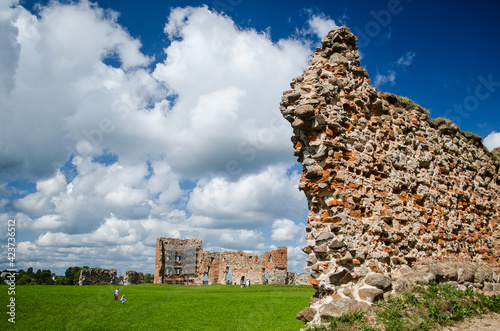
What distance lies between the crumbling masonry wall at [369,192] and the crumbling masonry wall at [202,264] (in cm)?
4188

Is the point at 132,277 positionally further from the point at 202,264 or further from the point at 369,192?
the point at 369,192

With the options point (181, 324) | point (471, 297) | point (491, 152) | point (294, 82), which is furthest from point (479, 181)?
point (181, 324)

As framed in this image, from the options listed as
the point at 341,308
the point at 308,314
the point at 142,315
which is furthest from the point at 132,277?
the point at 341,308

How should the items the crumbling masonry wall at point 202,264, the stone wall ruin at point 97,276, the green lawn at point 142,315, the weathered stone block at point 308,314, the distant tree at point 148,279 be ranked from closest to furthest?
the weathered stone block at point 308,314 < the green lawn at point 142,315 < the stone wall ruin at point 97,276 < the crumbling masonry wall at point 202,264 < the distant tree at point 148,279

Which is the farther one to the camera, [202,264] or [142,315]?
[202,264]

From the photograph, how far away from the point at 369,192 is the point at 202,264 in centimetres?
4766

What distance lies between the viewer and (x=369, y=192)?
687cm

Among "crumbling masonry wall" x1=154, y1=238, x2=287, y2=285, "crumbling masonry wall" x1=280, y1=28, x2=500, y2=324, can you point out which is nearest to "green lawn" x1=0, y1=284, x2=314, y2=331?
"crumbling masonry wall" x1=280, y1=28, x2=500, y2=324

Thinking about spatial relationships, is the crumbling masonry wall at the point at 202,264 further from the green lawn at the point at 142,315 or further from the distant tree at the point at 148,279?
the green lawn at the point at 142,315

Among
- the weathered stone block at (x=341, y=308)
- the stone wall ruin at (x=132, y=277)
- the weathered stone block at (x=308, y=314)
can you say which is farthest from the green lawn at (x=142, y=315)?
the stone wall ruin at (x=132, y=277)

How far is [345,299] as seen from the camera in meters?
5.64

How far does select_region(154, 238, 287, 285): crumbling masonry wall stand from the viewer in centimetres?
4978

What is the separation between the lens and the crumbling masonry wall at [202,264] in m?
49.8

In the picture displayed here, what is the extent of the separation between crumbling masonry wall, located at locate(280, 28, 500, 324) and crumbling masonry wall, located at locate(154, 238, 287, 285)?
137 ft
